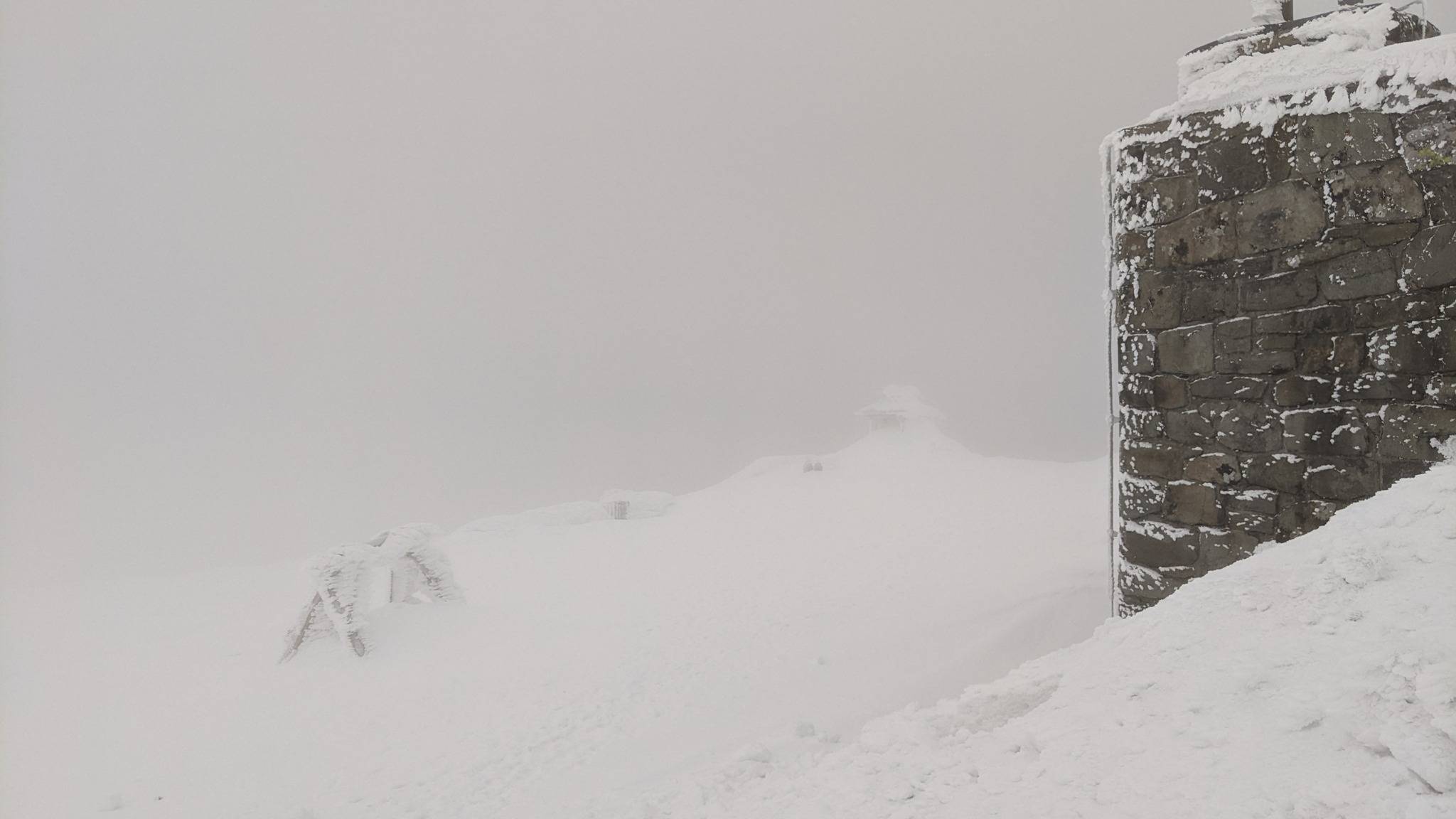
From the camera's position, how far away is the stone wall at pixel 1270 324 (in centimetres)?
Result: 343

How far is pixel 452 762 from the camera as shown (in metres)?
6.27

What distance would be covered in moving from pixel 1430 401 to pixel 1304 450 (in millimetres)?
564

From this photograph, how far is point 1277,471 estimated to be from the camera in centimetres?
381

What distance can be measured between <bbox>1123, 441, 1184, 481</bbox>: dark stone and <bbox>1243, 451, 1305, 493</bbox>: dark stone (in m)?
0.36

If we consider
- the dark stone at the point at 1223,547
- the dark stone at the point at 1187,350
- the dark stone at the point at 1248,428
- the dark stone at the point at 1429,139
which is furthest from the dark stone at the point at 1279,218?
the dark stone at the point at 1223,547

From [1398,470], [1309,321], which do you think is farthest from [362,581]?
[1398,470]

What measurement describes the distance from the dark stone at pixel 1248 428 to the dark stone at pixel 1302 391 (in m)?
0.10

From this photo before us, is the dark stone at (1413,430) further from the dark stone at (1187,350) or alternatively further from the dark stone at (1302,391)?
the dark stone at (1187,350)

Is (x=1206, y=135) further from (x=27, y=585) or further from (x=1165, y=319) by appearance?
(x=27, y=585)

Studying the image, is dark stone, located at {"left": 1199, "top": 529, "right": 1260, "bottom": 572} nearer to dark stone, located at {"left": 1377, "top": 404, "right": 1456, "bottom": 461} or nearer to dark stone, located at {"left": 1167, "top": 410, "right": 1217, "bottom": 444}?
dark stone, located at {"left": 1167, "top": 410, "right": 1217, "bottom": 444}

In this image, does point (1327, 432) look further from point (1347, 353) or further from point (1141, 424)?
point (1141, 424)

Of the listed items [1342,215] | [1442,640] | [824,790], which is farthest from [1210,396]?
[824,790]

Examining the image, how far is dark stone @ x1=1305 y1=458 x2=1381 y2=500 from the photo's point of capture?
3512mm

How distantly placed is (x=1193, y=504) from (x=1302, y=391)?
0.89 metres
